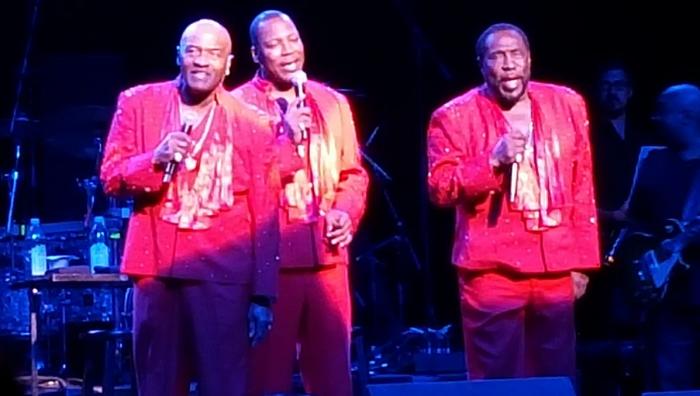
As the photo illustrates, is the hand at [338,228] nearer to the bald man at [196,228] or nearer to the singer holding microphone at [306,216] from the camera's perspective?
the singer holding microphone at [306,216]

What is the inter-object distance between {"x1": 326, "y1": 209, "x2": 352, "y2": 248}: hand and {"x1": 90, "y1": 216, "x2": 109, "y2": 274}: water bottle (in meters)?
2.73

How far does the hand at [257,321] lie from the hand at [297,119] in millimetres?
649

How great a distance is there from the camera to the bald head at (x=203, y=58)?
492cm

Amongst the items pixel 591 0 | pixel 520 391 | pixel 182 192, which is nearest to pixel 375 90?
pixel 591 0

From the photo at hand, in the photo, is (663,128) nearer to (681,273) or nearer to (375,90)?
(681,273)

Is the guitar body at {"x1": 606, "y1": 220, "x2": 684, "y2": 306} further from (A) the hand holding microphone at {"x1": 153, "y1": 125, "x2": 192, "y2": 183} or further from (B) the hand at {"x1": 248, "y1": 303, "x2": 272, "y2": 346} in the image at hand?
(A) the hand holding microphone at {"x1": 153, "y1": 125, "x2": 192, "y2": 183}

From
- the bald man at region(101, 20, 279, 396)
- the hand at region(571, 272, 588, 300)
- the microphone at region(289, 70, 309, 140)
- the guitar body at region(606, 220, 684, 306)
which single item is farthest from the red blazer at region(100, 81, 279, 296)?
the guitar body at region(606, 220, 684, 306)

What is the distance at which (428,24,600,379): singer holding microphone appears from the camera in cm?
519

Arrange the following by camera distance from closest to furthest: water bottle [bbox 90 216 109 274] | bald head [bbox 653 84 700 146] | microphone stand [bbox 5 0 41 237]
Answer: bald head [bbox 653 84 700 146] < water bottle [bbox 90 216 109 274] < microphone stand [bbox 5 0 41 237]

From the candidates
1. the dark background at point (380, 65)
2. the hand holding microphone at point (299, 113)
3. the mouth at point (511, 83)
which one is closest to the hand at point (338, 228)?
the hand holding microphone at point (299, 113)

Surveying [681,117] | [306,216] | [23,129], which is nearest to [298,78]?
[306,216]

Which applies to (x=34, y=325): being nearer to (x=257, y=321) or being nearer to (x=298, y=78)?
(x=298, y=78)

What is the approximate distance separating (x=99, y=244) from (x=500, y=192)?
3374 millimetres

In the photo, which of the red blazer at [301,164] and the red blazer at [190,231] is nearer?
the red blazer at [190,231]
